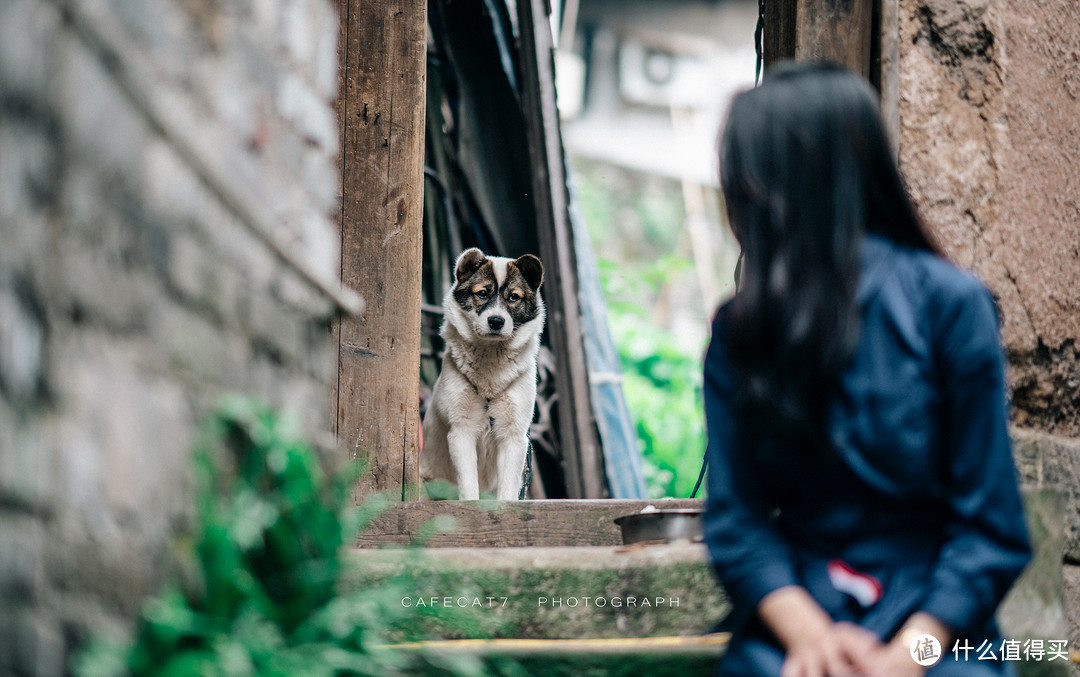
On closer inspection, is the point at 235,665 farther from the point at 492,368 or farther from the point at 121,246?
the point at 492,368

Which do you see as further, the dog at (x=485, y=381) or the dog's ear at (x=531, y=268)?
the dog's ear at (x=531, y=268)

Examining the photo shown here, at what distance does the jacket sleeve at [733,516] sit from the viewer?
1.11m

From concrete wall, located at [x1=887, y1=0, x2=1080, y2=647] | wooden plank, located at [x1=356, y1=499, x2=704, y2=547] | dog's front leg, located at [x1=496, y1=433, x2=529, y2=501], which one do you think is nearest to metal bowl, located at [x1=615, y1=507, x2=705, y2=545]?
wooden plank, located at [x1=356, y1=499, x2=704, y2=547]

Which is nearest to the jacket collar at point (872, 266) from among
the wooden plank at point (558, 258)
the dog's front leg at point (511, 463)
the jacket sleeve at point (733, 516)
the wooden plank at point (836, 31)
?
the jacket sleeve at point (733, 516)

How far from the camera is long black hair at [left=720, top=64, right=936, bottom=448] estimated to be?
1.11m

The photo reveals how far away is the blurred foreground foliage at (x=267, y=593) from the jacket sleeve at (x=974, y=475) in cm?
82

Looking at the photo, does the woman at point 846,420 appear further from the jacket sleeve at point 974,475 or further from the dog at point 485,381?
the dog at point 485,381

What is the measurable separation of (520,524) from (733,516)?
1671mm

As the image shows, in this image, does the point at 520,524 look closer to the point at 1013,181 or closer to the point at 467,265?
the point at 1013,181

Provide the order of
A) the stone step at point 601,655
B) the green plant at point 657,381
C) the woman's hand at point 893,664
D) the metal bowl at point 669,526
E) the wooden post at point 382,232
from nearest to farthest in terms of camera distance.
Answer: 1. the woman's hand at point 893,664
2. the stone step at point 601,655
3. the metal bowl at point 669,526
4. the wooden post at point 382,232
5. the green plant at point 657,381

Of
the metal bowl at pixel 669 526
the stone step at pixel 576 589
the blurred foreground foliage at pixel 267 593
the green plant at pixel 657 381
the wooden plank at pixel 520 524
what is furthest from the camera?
the green plant at pixel 657 381

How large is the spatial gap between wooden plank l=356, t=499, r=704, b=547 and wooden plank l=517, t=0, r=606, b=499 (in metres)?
2.60

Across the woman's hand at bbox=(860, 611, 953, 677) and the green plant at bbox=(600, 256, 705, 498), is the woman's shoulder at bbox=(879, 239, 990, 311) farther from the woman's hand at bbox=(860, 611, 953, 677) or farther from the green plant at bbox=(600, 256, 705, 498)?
the green plant at bbox=(600, 256, 705, 498)

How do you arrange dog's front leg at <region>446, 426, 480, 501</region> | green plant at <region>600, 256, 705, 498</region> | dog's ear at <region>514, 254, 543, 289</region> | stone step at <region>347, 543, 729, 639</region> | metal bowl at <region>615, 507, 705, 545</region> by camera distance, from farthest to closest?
green plant at <region>600, 256, 705, 498</region> < dog's ear at <region>514, 254, 543, 289</region> < dog's front leg at <region>446, 426, 480, 501</region> < metal bowl at <region>615, 507, 705, 545</region> < stone step at <region>347, 543, 729, 639</region>
